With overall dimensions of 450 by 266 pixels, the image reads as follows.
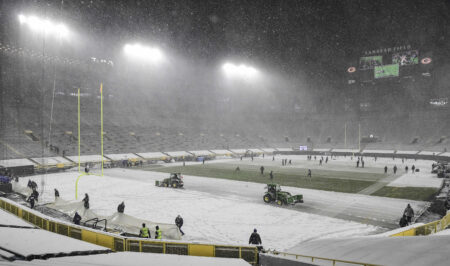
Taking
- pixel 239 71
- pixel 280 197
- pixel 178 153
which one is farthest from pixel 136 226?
pixel 239 71

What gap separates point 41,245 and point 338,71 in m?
93.5

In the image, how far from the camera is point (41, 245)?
25.9 ft

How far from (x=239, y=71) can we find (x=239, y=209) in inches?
2949

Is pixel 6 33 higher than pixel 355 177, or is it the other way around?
pixel 6 33

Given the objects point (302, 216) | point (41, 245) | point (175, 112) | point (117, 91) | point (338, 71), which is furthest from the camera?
point (338, 71)

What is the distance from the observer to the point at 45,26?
53312 millimetres

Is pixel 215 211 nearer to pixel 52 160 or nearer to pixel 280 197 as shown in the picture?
pixel 280 197

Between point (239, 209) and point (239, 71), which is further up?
point (239, 71)

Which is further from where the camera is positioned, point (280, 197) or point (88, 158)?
point (88, 158)

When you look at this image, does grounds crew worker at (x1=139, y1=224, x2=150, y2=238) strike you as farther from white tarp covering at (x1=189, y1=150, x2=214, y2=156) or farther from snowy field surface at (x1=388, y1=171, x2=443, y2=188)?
white tarp covering at (x1=189, y1=150, x2=214, y2=156)

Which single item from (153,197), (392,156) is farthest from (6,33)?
(392,156)

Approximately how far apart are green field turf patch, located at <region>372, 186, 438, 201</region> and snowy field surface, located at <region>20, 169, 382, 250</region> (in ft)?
33.1

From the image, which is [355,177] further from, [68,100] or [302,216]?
[68,100]

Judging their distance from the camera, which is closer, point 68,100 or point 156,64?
point 68,100
